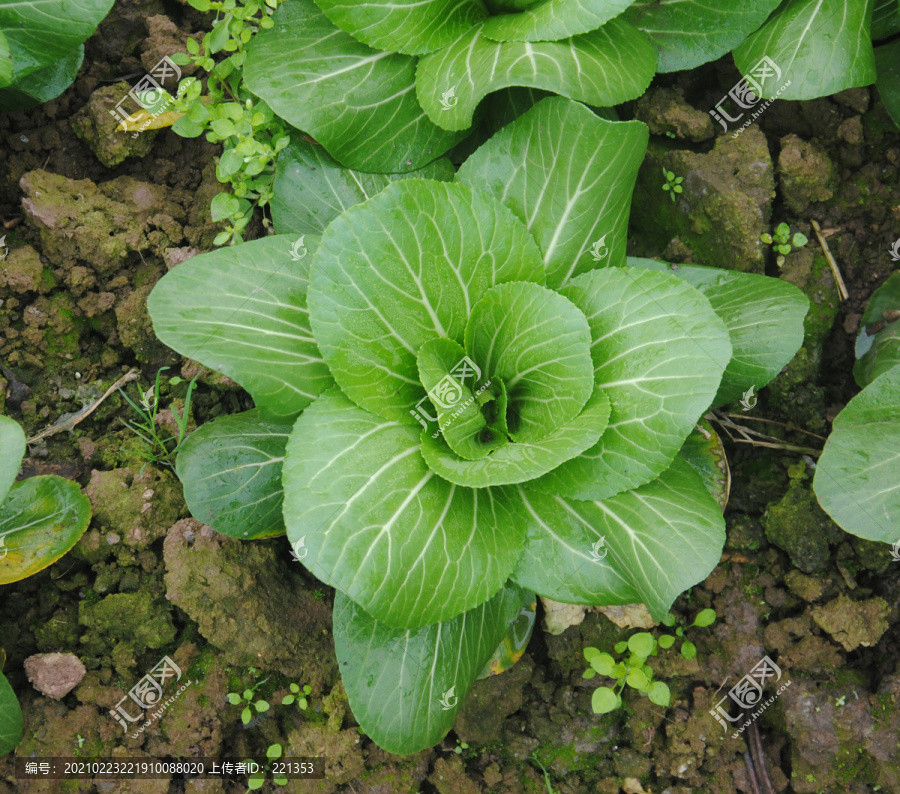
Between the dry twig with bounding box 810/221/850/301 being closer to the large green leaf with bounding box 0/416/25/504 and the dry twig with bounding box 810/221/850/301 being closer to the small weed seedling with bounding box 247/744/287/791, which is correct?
the small weed seedling with bounding box 247/744/287/791

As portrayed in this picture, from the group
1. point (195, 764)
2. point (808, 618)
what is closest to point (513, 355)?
point (808, 618)

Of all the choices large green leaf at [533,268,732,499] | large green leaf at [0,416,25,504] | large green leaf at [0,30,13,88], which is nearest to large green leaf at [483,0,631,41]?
large green leaf at [533,268,732,499]

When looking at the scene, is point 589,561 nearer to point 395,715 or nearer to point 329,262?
point 395,715

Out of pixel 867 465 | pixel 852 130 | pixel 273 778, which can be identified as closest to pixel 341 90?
pixel 852 130

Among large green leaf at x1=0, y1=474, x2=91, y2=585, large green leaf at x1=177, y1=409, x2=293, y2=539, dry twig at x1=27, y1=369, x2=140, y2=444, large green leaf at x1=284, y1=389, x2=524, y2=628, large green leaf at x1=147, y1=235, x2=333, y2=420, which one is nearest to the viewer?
large green leaf at x1=284, y1=389, x2=524, y2=628

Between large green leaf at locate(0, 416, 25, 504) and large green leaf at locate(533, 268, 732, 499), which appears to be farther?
large green leaf at locate(0, 416, 25, 504)

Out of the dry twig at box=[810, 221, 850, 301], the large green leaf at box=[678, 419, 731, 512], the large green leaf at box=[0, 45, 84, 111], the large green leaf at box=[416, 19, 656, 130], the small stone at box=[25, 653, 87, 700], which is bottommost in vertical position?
the small stone at box=[25, 653, 87, 700]
